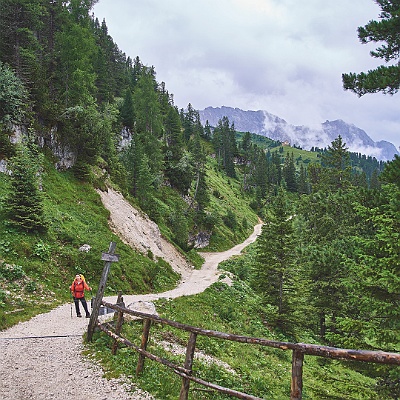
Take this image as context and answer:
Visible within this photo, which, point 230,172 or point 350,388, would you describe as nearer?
point 350,388

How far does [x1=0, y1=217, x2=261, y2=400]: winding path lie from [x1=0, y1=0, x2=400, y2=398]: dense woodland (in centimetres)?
737

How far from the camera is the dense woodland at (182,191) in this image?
11078 mm

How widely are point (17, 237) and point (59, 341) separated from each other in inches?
410

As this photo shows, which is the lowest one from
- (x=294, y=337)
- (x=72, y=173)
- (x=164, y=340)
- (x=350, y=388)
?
(x=294, y=337)

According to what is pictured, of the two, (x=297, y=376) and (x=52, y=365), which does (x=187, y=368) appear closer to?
(x=297, y=376)

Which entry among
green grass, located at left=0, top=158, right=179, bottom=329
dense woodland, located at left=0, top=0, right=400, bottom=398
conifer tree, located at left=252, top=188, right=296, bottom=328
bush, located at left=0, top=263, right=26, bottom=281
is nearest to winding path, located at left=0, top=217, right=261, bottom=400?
green grass, located at left=0, top=158, right=179, bottom=329

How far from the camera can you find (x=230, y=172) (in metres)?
128

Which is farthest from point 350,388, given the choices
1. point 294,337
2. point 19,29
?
point 19,29

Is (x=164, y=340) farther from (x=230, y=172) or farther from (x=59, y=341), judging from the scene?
(x=230, y=172)

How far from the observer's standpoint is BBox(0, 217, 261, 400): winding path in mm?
7449

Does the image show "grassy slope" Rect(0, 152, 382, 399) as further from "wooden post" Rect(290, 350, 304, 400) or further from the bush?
"wooden post" Rect(290, 350, 304, 400)

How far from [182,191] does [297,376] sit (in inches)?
2483

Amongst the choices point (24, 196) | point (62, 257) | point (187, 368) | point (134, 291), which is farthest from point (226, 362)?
point (24, 196)

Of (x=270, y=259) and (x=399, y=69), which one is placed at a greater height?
(x=399, y=69)
